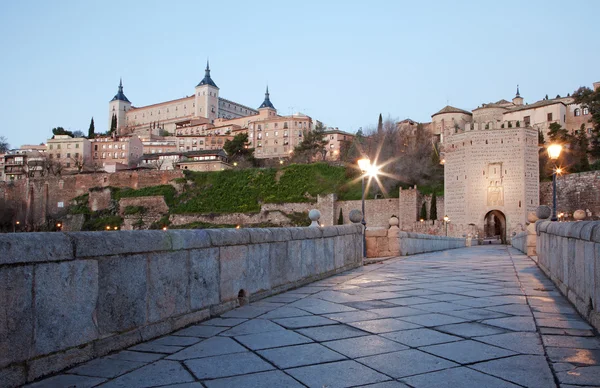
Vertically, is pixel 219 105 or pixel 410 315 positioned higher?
pixel 219 105

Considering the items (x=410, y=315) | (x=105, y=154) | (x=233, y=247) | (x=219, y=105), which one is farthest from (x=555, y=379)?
(x=219, y=105)

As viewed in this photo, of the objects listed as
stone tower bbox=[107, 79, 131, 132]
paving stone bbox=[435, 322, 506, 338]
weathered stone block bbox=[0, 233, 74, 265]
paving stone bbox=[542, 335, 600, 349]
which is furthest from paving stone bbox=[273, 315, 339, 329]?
stone tower bbox=[107, 79, 131, 132]

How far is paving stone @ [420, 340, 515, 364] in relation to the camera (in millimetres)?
3281

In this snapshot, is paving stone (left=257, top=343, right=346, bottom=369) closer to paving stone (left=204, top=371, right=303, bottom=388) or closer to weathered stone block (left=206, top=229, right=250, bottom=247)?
paving stone (left=204, top=371, right=303, bottom=388)

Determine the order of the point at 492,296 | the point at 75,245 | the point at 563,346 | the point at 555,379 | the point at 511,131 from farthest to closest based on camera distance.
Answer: the point at 511,131 → the point at 492,296 → the point at 563,346 → the point at 75,245 → the point at 555,379

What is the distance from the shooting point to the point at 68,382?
2.88m

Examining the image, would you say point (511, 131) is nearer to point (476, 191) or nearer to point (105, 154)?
point (476, 191)

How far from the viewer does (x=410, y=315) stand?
482 centimetres

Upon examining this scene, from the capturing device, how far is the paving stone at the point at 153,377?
2.83m

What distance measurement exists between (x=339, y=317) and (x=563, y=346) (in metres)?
1.93

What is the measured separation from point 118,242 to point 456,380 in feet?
8.03

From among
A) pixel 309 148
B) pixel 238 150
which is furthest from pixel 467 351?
pixel 238 150

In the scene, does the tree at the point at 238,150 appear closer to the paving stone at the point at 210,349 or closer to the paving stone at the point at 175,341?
the paving stone at the point at 175,341

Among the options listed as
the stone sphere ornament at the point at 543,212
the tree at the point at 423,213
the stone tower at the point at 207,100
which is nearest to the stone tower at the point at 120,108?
the stone tower at the point at 207,100
